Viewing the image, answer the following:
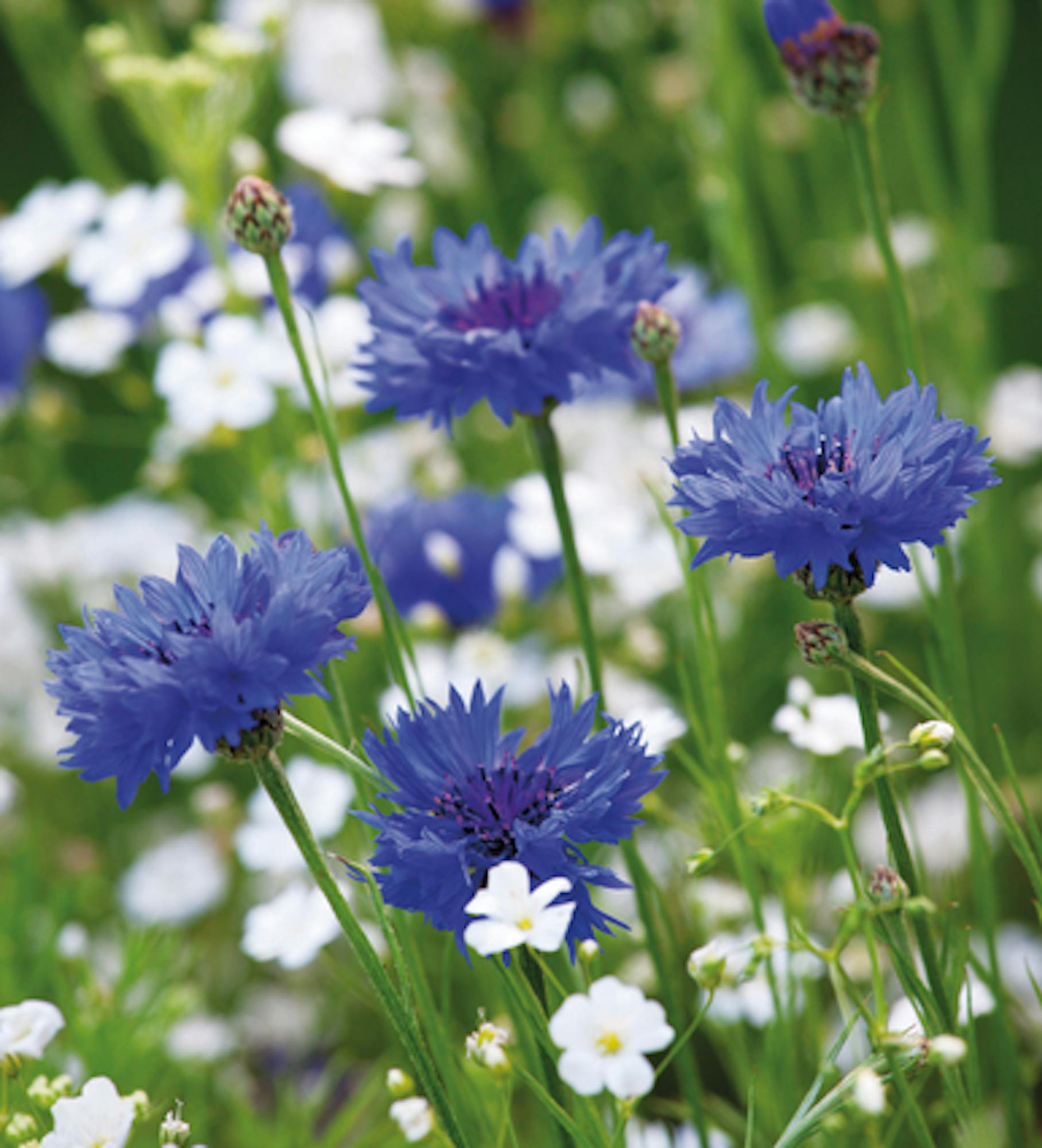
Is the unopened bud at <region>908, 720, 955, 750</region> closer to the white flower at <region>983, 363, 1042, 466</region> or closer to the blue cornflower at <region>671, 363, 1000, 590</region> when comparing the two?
the blue cornflower at <region>671, 363, 1000, 590</region>

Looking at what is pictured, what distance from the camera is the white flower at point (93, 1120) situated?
47cm

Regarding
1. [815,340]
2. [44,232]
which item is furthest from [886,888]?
[815,340]

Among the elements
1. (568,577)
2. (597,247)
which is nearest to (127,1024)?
(568,577)

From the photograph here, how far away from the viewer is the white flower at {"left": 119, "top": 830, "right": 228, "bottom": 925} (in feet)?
3.12

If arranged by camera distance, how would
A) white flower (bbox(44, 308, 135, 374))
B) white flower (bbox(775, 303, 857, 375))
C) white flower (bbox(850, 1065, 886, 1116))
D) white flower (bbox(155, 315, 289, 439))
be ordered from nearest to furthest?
white flower (bbox(850, 1065, 886, 1116)) → white flower (bbox(155, 315, 289, 439)) → white flower (bbox(44, 308, 135, 374)) → white flower (bbox(775, 303, 857, 375))

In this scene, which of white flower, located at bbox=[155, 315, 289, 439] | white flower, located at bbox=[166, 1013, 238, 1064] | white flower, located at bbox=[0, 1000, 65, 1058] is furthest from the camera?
white flower, located at bbox=[155, 315, 289, 439]

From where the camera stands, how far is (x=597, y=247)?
0.64 m

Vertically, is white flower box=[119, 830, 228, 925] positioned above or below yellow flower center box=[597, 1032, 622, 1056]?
below

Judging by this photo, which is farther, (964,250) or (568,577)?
(964,250)

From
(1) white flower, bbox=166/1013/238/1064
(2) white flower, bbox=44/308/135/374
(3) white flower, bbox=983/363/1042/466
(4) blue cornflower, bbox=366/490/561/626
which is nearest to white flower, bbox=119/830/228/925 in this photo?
(1) white flower, bbox=166/1013/238/1064

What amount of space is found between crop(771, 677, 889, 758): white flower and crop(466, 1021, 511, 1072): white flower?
8.6 inches

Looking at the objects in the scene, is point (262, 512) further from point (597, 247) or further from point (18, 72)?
point (18, 72)

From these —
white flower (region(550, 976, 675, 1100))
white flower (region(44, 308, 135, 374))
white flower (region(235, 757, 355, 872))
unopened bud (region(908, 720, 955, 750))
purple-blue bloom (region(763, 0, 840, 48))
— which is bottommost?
white flower (region(235, 757, 355, 872))

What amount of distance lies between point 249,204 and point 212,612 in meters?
0.18
